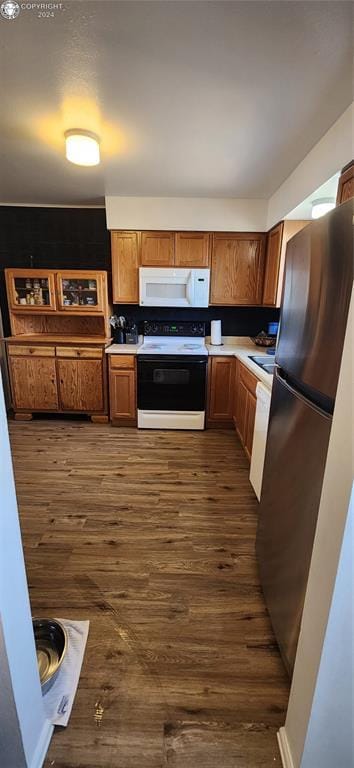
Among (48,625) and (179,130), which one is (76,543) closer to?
(48,625)

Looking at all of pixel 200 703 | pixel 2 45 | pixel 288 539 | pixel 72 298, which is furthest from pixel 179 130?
pixel 200 703

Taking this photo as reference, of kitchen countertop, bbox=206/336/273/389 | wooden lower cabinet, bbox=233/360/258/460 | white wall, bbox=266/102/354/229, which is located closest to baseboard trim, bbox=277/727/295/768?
kitchen countertop, bbox=206/336/273/389

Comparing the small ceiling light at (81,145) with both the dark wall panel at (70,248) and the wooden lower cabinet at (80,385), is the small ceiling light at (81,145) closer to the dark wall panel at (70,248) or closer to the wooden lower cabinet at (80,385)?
the dark wall panel at (70,248)

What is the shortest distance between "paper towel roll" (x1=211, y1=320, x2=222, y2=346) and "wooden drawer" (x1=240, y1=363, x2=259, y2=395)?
2.39 ft

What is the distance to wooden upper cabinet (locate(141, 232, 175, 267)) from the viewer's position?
3.29m

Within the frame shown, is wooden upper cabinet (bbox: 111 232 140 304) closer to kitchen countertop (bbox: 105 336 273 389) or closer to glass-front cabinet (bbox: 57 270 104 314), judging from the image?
glass-front cabinet (bbox: 57 270 104 314)

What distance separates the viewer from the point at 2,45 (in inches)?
51.3

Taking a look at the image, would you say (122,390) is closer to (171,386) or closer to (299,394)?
(171,386)

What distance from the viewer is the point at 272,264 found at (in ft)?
10.1

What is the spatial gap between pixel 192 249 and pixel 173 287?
1.48 ft

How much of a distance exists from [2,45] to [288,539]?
90.2 inches

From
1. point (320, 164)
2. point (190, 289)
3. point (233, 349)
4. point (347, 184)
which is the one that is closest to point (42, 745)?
point (347, 184)

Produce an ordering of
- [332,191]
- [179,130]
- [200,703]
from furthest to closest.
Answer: [332,191], [179,130], [200,703]

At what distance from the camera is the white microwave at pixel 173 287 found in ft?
10.7
